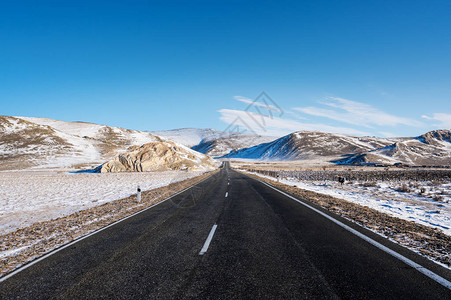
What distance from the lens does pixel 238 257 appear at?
5.22 metres

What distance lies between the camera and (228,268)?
466 centimetres

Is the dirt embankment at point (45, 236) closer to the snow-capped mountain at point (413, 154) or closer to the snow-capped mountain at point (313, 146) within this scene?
the snow-capped mountain at point (413, 154)

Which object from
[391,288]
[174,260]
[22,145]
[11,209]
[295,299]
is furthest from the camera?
[22,145]

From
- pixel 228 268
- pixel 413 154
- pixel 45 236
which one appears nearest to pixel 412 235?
pixel 228 268

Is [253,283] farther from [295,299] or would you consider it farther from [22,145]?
[22,145]

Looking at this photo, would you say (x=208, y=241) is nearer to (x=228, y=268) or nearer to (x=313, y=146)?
(x=228, y=268)

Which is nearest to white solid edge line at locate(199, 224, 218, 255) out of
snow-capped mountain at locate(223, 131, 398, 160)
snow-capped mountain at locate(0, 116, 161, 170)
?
snow-capped mountain at locate(0, 116, 161, 170)

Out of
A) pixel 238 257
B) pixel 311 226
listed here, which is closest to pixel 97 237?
pixel 238 257

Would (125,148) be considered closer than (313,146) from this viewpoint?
Yes

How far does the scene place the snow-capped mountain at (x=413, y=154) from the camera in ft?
330

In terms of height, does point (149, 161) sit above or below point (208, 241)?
above

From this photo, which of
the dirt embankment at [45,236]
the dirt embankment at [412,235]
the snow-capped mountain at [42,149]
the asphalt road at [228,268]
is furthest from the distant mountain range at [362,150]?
the snow-capped mountain at [42,149]

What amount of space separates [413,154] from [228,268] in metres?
140

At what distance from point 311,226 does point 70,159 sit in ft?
301
